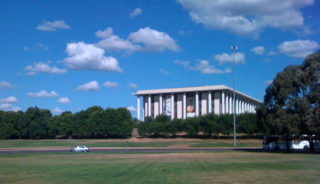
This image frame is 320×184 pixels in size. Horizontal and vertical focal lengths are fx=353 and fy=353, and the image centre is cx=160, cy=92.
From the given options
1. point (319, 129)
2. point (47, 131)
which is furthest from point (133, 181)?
point (47, 131)

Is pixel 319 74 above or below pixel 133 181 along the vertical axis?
above

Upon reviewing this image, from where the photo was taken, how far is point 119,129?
116625mm

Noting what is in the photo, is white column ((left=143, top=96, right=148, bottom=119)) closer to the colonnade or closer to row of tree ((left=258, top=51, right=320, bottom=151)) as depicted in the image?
the colonnade

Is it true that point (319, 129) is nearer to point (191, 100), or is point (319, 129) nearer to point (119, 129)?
point (119, 129)

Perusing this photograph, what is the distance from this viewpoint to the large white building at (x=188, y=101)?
141375mm

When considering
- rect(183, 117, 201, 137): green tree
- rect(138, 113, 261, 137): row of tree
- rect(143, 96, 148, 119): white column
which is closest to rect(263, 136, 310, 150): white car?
rect(138, 113, 261, 137): row of tree

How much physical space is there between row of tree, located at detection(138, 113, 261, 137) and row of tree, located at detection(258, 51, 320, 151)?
4249cm

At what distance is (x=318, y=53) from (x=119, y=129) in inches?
3180

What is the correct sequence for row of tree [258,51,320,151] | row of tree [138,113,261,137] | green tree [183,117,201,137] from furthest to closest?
1. green tree [183,117,201,137]
2. row of tree [138,113,261,137]
3. row of tree [258,51,320,151]

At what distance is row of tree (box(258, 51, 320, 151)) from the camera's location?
43281mm

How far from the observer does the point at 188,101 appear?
5856 inches

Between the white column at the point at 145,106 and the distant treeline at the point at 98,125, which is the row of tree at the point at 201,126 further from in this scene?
the white column at the point at 145,106

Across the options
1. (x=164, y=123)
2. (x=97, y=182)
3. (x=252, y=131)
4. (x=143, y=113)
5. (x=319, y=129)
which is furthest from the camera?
(x=143, y=113)

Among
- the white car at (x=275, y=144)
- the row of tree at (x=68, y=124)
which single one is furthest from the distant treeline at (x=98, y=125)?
the white car at (x=275, y=144)
